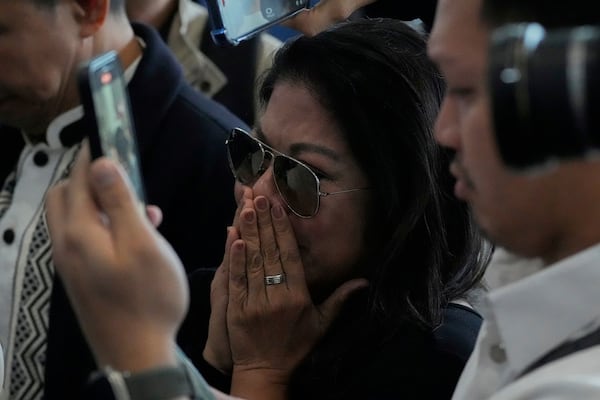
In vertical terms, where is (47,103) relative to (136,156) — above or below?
below

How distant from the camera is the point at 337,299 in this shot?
140cm

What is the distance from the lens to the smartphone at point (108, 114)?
0.92 meters

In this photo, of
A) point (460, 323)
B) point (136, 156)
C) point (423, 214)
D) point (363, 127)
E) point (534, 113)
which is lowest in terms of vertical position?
point (460, 323)

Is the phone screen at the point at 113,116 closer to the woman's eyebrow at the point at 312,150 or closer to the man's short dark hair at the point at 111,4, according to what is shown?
the woman's eyebrow at the point at 312,150

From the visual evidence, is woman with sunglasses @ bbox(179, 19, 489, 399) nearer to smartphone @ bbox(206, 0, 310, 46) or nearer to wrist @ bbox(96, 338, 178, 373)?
smartphone @ bbox(206, 0, 310, 46)

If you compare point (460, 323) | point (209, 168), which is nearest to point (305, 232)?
point (460, 323)

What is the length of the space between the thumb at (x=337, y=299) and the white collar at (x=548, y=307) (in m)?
0.40

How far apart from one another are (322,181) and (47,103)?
1.81ft

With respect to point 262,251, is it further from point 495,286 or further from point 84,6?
point 84,6

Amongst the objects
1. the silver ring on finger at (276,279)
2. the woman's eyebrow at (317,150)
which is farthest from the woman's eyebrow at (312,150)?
the silver ring on finger at (276,279)

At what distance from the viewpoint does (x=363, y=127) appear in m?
1.37

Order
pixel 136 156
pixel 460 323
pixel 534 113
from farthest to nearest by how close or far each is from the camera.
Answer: pixel 460 323
pixel 136 156
pixel 534 113

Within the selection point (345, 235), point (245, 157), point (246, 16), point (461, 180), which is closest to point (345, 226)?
point (345, 235)

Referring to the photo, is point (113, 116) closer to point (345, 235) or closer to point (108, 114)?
point (108, 114)
